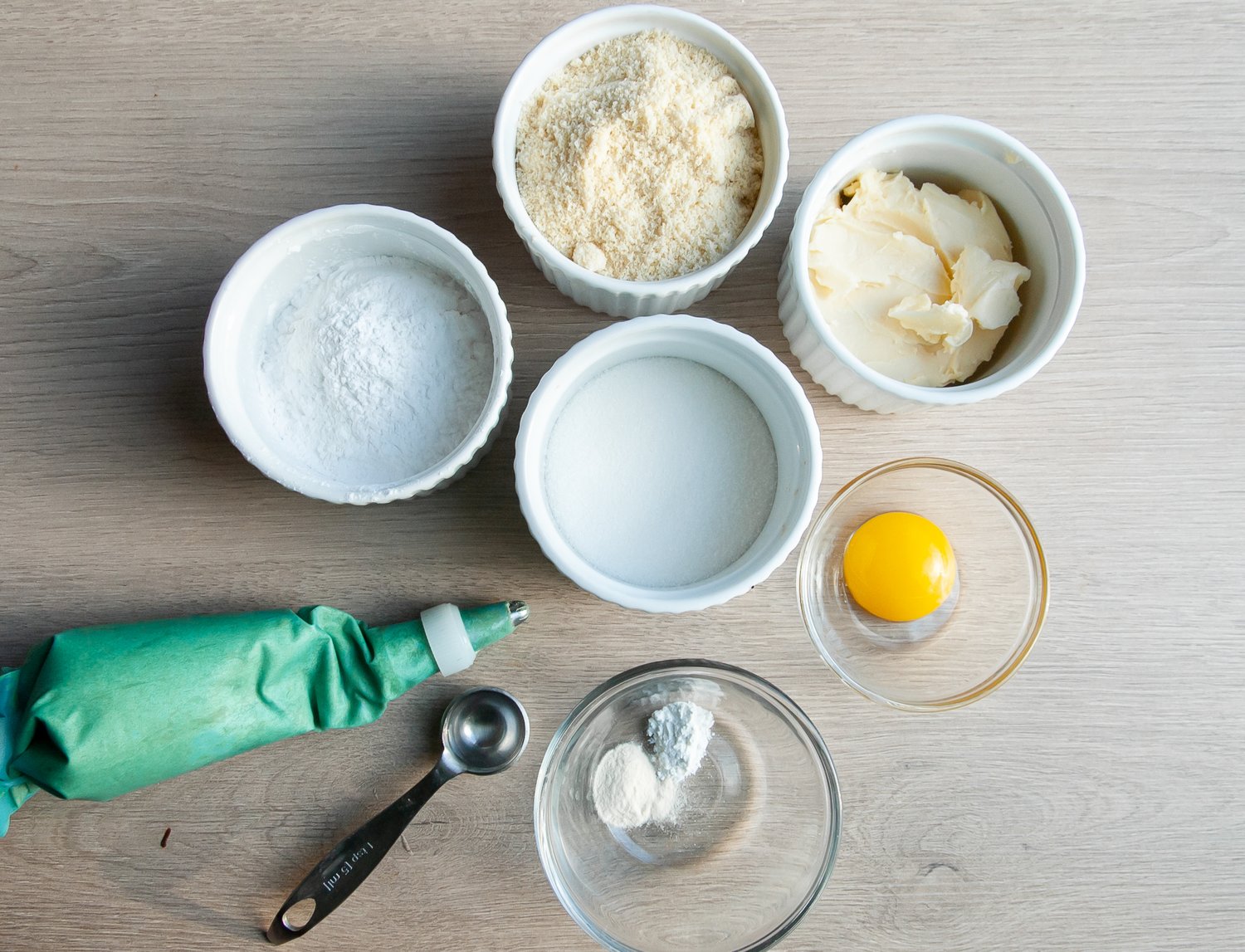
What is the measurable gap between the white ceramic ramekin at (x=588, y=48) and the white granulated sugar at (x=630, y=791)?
47 cm

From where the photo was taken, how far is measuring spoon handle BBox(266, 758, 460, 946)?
33.9 inches

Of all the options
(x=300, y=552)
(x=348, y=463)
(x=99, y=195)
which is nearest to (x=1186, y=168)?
(x=348, y=463)

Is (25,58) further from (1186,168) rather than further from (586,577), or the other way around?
(1186,168)

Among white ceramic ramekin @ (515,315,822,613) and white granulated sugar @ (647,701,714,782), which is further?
white granulated sugar @ (647,701,714,782)

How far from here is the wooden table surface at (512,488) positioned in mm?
917

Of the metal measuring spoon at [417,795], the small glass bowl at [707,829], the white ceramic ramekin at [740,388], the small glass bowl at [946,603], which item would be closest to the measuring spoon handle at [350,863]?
the metal measuring spoon at [417,795]

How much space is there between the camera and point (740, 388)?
2.87 ft

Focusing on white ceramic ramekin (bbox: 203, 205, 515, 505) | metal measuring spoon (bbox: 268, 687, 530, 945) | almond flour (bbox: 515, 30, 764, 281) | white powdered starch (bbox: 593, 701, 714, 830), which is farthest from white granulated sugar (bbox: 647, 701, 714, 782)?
almond flour (bbox: 515, 30, 764, 281)

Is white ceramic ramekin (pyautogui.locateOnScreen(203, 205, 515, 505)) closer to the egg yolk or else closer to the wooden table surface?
the wooden table surface

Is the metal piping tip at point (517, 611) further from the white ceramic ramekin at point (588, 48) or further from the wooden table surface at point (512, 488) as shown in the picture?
the white ceramic ramekin at point (588, 48)

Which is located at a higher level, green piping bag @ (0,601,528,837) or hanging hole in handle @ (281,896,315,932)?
green piping bag @ (0,601,528,837)

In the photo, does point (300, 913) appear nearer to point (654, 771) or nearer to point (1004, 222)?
point (654, 771)

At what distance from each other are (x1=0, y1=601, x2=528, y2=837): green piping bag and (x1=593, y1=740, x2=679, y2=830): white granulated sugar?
18cm

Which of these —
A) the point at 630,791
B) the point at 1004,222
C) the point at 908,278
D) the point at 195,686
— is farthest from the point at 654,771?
the point at 1004,222
